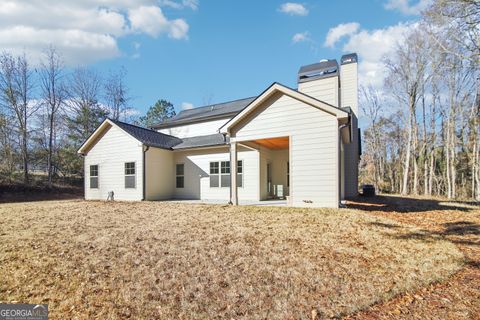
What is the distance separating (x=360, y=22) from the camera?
13.7m

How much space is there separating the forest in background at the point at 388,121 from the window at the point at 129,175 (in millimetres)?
13167

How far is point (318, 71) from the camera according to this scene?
14.2 m

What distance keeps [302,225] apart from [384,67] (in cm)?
2235

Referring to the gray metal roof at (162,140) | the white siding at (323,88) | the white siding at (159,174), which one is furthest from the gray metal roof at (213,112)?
the white siding at (323,88)

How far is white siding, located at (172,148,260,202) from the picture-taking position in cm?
1304

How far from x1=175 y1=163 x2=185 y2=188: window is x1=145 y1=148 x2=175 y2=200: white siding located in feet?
0.84

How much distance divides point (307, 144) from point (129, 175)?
10323mm

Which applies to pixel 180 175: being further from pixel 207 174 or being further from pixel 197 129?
pixel 197 129

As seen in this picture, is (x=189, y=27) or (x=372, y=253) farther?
(x=189, y=27)

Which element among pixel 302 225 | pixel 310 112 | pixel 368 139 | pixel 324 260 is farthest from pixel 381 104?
pixel 324 260

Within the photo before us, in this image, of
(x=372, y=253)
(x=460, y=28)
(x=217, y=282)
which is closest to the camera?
(x=217, y=282)

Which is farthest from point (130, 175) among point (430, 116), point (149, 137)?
point (430, 116)

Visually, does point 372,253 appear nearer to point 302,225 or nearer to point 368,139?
point 302,225

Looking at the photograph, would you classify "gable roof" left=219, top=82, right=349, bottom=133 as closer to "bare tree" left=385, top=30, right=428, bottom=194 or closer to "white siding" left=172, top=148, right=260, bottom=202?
"white siding" left=172, top=148, right=260, bottom=202
